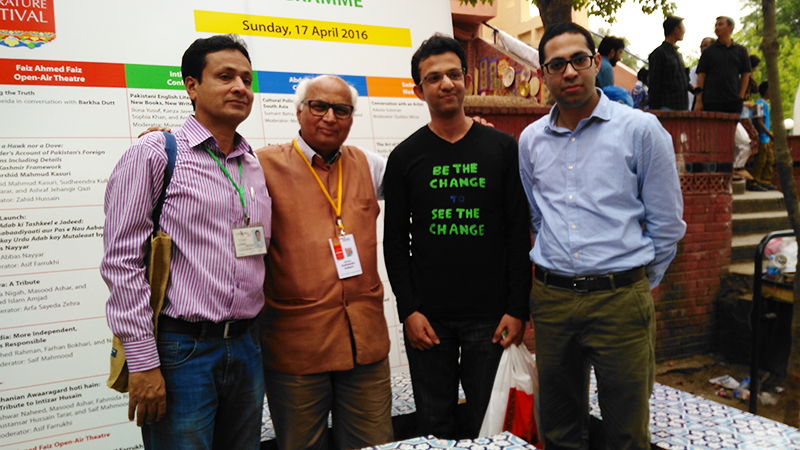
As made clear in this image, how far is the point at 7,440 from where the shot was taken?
247cm

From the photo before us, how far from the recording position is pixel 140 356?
1.65m

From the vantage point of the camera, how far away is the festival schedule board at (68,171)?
254cm

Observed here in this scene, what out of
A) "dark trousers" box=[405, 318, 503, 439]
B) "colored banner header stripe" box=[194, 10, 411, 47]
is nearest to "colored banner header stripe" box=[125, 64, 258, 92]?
"colored banner header stripe" box=[194, 10, 411, 47]

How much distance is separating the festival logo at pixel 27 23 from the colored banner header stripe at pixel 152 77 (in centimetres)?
38

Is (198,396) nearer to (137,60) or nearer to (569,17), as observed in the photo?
(137,60)

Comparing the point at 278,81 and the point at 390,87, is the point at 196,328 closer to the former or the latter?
the point at 278,81

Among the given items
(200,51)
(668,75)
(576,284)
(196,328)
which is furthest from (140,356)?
(668,75)

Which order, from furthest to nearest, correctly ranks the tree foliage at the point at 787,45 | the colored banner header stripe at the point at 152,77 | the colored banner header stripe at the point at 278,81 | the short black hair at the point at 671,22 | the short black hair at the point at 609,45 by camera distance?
the tree foliage at the point at 787,45
the short black hair at the point at 671,22
the short black hair at the point at 609,45
the colored banner header stripe at the point at 278,81
the colored banner header stripe at the point at 152,77

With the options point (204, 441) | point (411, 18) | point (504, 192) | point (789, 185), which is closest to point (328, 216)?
point (504, 192)

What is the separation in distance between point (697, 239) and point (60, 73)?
19.3ft

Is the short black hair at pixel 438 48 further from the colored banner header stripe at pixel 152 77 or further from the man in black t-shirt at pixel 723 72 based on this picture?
the man in black t-shirt at pixel 723 72

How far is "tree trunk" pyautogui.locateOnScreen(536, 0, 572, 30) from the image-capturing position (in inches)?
200

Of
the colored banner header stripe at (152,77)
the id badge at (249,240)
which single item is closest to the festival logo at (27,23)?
the colored banner header stripe at (152,77)

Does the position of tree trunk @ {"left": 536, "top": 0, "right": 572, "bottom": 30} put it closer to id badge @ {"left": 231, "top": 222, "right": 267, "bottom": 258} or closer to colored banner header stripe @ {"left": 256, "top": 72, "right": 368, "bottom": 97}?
colored banner header stripe @ {"left": 256, "top": 72, "right": 368, "bottom": 97}
